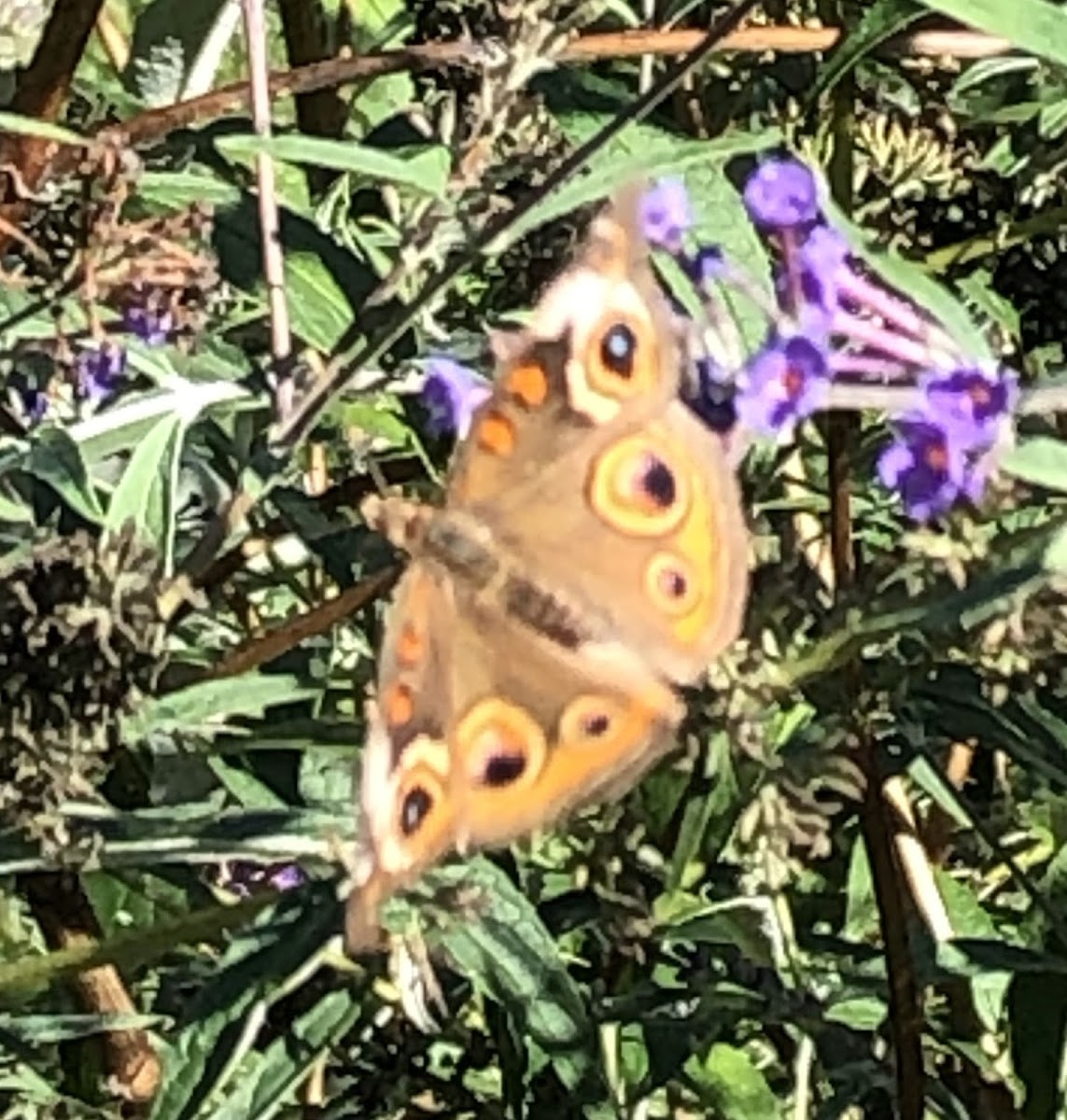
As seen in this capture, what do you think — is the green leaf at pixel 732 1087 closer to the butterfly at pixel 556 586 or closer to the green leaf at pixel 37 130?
the butterfly at pixel 556 586

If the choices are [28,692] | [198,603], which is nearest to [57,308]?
[198,603]

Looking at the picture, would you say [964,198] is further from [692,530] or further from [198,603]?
[198,603]

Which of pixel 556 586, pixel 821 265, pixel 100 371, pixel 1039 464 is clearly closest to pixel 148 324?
pixel 100 371

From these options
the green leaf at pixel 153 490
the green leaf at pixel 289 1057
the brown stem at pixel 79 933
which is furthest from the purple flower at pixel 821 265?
the brown stem at pixel 79 933

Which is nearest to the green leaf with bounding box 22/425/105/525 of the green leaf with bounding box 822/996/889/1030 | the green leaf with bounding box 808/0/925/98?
the green leaf with bounding box 808/0/925/98

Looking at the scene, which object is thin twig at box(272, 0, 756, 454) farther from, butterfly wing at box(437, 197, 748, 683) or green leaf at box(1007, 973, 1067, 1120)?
green leaf at box(1007, 973, 1067, 1120)
